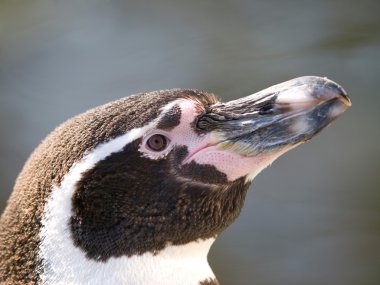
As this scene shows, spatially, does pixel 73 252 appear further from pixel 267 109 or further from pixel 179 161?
pixel 267 109

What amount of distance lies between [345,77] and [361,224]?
32.6 inches

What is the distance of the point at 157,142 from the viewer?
193cm

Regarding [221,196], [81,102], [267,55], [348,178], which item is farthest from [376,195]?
[221,196]

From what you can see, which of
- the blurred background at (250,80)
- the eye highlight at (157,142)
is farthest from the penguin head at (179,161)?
the blurred background at (250,80)

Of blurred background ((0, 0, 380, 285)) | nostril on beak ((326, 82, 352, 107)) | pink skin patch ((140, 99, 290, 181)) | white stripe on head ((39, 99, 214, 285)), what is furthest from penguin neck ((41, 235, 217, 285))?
blurred background ((0, 0, 380, 285))

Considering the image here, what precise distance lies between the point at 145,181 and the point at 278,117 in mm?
362

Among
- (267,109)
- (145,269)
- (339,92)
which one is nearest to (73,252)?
(145,269)

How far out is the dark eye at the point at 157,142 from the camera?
192 centimetres

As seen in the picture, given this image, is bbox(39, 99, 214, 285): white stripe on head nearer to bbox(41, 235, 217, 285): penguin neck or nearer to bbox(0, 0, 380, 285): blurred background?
bbox(41, 235, 217, 285): penguin neck

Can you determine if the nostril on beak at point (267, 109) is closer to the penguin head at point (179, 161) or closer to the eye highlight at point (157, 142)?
the penguin head at point (179, 161)

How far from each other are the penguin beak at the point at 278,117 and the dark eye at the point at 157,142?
114mm

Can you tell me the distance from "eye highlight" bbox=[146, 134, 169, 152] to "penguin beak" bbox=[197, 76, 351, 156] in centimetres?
11

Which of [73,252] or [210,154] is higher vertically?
[210,154]

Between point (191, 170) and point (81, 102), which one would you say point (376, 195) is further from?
point (191, 170)
